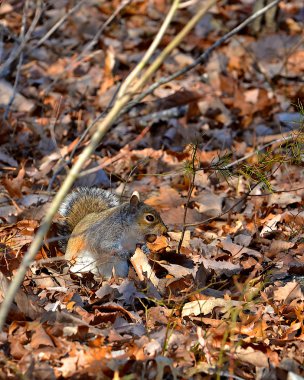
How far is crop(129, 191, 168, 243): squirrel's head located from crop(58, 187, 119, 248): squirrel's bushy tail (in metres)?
0.34

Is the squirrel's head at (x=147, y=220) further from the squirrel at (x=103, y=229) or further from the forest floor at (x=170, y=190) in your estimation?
the forest floor at (x=170, y=190)

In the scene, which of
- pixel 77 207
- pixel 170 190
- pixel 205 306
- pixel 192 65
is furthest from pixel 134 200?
pixel 192 65

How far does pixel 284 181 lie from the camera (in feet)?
18.4

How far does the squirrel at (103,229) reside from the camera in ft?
14.1

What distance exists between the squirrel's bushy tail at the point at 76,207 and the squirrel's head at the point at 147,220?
0.34 m

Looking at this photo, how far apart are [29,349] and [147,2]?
6752 mm

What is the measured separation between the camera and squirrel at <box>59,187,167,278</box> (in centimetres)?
430

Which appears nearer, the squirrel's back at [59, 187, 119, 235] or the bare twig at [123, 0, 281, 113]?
the bare twig at [123, 0, 281, 113]

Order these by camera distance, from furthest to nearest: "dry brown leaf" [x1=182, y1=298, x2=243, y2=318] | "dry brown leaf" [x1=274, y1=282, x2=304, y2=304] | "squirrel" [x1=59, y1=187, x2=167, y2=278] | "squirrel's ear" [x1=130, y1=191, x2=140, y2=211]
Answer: "squirrel's ear" [x1=130, y1=191, x2=140, y2=211] < "squirrel" [x1=59, y1=187, x2=167, y2=278] < "dry brown leaf" [x1=274, y1=282, x2=304, y2=304] < "dry brown leaf" [x1=182, y1=298, x2=243, y2=318]

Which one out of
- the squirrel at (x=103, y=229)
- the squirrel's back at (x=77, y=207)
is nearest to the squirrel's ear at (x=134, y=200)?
the squirrel at (x=103, y=229)

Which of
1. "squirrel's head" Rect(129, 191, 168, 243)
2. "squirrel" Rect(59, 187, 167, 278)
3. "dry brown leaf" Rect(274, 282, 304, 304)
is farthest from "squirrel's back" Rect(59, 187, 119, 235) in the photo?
"dry brown leaf" Rect(274, 282, 304, 304)

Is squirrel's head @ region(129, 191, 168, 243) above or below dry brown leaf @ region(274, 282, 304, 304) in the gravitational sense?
below

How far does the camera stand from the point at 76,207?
4.77 metres

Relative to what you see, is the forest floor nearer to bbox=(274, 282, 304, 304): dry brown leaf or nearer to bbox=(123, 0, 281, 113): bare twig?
bbox=(274, 282, 304, 304): dry brown leaf
